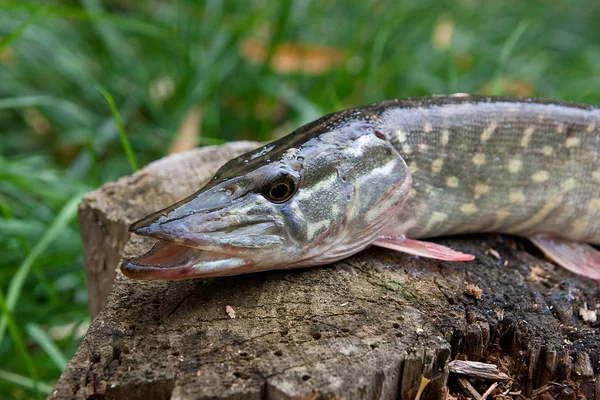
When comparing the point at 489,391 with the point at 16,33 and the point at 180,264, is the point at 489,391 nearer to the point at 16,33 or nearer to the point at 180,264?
the point at 180,264

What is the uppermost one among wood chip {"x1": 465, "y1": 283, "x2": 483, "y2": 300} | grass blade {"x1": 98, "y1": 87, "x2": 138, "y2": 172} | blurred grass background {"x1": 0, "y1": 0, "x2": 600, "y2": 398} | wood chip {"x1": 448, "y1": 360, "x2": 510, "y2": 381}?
blurred grass background {"x1": 0, "y1": 0, "x2": 600, "y2": 398}

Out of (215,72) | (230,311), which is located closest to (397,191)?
(230,311)

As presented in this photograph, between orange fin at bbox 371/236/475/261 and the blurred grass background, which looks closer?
orange fin at bbox 371/236/475/261

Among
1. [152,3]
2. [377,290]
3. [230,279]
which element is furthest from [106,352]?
[152,3]

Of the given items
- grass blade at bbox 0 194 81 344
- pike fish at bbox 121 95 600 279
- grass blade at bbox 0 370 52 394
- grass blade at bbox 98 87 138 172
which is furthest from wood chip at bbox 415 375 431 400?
grass blade at bbox 0 370 52 394

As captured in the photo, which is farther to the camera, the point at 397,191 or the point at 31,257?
the point at 31,257

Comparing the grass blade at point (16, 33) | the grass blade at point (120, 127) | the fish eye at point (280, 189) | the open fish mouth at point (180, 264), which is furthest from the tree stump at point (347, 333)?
the grass blade at point (16, 33)

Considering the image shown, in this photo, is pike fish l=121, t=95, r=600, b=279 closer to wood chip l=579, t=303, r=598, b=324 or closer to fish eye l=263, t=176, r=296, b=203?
fish eye l=263, t=176, r=296, b=203
